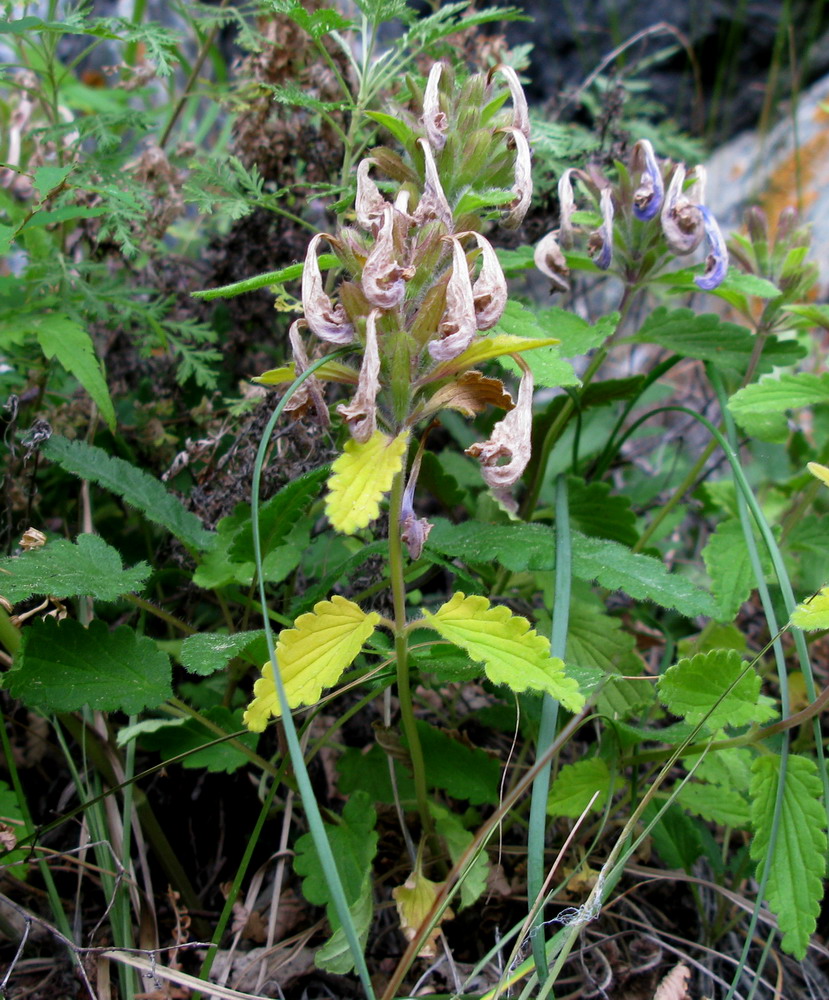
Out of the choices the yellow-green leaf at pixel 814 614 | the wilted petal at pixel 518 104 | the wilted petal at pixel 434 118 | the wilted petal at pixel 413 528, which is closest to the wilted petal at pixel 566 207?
the wilted petal at pixel 518 104

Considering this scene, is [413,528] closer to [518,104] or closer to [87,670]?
[87,670]

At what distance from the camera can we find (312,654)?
3.30ft

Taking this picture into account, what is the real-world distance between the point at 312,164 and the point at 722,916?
6.00 feet

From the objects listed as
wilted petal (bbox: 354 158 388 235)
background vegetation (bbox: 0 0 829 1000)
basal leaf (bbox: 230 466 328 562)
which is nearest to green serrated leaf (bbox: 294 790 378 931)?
background vegetation (bbox: 0 0 829 1000)

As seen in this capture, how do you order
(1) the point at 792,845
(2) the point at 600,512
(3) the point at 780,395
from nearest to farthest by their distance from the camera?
(1) the point at 792,845 → (3) the point at 780,395 → (2) the point at 600,512

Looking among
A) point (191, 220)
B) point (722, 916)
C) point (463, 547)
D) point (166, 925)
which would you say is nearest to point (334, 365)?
point (463, 547)

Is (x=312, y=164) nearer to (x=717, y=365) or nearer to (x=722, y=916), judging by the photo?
(x=717, y=365)

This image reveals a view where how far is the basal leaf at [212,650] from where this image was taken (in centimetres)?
106

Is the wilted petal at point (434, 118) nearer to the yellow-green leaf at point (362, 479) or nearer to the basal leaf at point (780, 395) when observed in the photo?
the yellow-green leaf at point (362, 479)

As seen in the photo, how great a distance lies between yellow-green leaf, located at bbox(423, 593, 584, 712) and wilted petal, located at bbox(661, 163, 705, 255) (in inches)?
33.0

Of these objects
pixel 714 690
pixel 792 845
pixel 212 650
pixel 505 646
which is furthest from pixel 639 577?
pixel 212 650

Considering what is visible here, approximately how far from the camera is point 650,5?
168 inches

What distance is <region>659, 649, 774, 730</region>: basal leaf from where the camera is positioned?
3.75ft

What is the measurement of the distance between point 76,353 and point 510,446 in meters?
0.82
